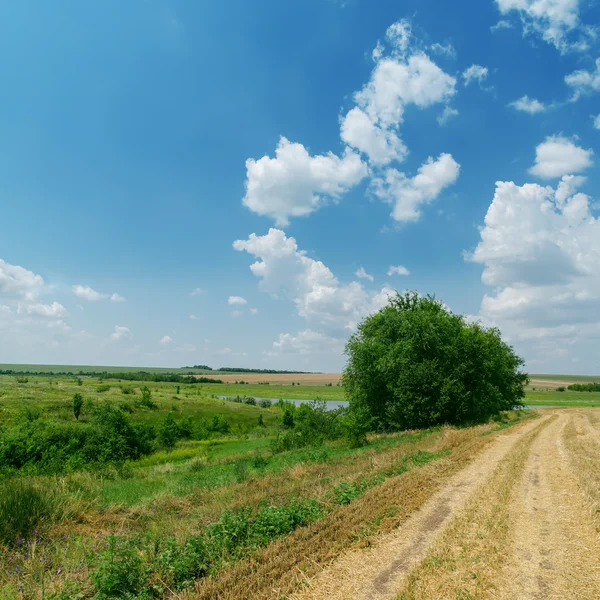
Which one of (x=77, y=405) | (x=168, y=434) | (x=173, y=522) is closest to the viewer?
(x=173, y=522)

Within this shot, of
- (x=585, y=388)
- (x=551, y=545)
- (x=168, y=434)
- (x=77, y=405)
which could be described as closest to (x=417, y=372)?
(x=551, y=545)

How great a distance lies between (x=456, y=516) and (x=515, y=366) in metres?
54.8

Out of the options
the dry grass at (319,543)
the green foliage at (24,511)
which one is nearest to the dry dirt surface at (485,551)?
the dry grass at (319,543)

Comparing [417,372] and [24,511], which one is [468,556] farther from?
[417,372]

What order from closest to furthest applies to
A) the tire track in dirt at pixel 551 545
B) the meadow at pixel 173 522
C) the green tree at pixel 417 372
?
the tire track in dirt at pixel 551 545
the meadow at pixel 173 522
the green tree at pixel 417 372

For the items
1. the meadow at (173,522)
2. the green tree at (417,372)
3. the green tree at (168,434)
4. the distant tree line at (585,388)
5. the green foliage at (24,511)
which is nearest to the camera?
the meadow at (173,522)

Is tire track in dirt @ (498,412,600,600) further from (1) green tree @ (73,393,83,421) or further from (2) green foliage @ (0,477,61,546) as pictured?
(1) green tree @ (73,393,83,421)

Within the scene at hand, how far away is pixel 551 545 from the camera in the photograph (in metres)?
7.76

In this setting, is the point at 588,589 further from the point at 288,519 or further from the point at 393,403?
the point at 393,403

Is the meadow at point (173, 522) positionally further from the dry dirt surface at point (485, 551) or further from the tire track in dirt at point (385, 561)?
the dry dirt surface at point (485, 551)

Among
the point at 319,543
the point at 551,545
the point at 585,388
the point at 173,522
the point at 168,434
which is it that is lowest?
the point at 168,434

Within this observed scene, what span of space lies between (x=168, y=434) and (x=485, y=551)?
5546cm

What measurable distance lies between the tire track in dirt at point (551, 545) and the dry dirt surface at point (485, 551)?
0.02 m

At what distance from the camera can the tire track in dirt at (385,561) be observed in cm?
609
